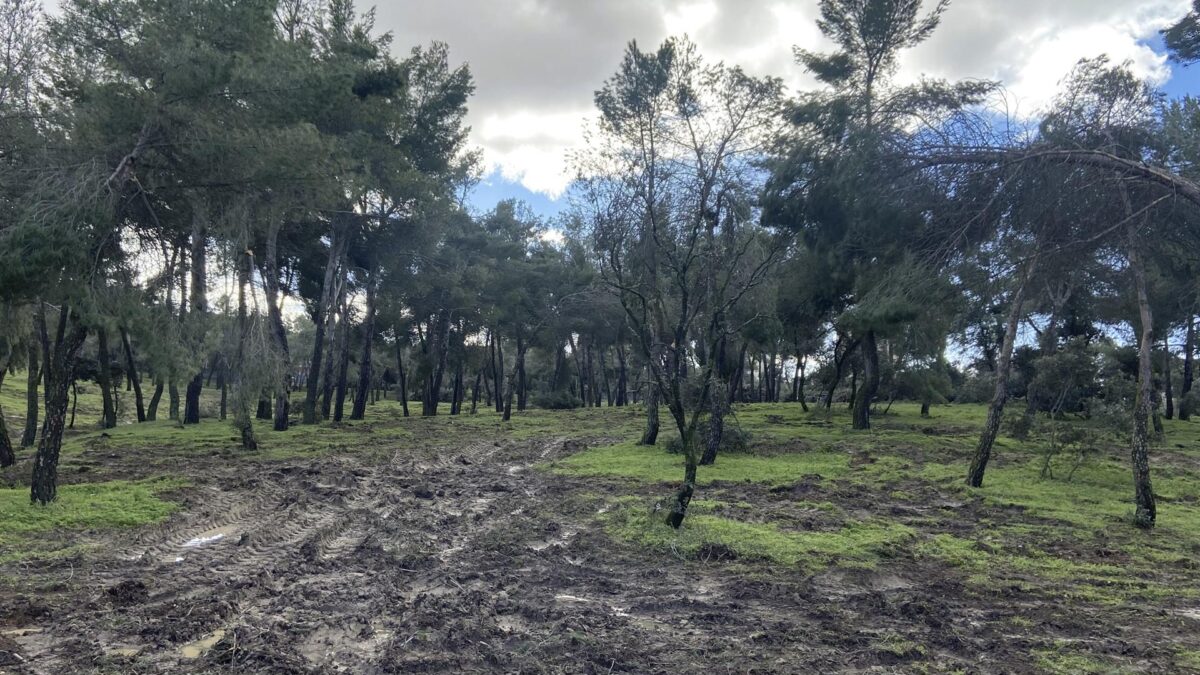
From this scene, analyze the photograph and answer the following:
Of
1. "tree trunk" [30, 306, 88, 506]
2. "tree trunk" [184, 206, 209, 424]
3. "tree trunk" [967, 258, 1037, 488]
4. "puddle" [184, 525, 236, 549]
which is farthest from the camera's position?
"tree trunk" [967, 258, 1037, 488]

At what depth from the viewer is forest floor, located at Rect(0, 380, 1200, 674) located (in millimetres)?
4586

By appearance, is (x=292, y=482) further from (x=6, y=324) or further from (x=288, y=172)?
(x=6, y=324)

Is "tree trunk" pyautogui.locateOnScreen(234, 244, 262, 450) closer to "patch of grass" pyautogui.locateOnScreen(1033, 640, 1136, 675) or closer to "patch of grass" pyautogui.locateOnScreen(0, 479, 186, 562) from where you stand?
"patch of grass" pyautogui.locateOnScreen(0, 479, 186, 562)

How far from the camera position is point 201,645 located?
4539 mm

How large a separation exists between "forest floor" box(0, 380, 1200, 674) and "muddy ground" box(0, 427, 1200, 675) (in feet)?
0.08

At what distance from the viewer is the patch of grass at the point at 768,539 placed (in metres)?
7.05

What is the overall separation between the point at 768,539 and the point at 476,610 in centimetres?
363

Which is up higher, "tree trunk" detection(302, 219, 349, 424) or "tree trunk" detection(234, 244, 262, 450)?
"tree trunk" detection(302, 219, 349, 424)

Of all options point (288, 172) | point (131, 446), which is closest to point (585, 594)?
point (288, 172)

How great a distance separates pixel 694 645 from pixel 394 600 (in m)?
2.44

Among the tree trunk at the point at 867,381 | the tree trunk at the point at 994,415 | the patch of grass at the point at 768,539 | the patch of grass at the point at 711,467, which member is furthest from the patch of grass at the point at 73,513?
the tree trunk at the point at 867,381

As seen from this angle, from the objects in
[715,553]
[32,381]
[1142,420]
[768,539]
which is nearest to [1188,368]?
[1142,420]

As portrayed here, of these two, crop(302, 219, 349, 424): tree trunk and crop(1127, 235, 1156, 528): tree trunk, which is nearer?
crop(1127, 235, 1156, 528): tree trunk

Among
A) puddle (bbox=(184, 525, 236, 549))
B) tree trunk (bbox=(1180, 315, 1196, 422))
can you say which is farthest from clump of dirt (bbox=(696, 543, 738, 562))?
tree trunk (bbox=(1180, 315, 1196, 422))
